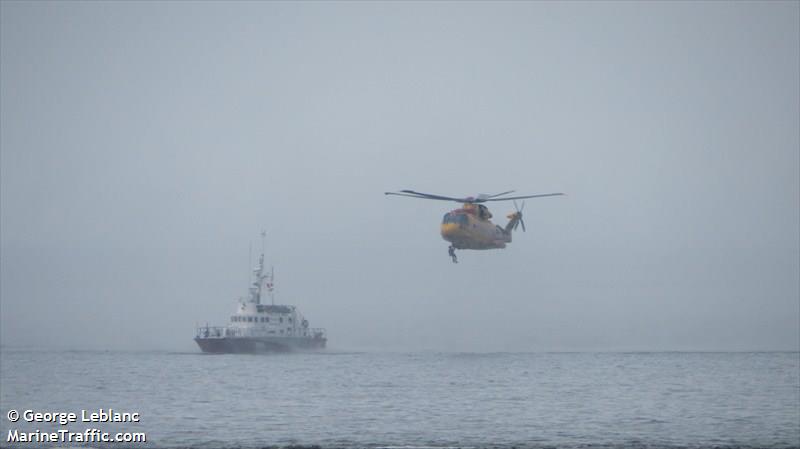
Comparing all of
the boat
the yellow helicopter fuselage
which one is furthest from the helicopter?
the boat

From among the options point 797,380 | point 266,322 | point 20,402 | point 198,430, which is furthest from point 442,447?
point 266,322

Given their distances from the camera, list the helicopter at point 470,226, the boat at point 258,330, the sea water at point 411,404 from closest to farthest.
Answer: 1. the sea water at point 411,404
2. the helicopter at point 470,226
3. the boat at point 258,330

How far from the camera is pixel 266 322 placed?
9225cm

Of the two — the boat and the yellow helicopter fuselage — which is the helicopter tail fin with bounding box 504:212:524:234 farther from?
the boat

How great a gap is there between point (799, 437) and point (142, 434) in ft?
87.0

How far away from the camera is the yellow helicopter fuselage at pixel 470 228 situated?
58.4m

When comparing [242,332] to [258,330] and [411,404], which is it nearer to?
[258,330]

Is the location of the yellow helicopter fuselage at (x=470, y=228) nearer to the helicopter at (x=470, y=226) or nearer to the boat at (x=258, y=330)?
the helicopter at (x=470, y=226)

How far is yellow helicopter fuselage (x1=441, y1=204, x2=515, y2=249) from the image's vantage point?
192 ft

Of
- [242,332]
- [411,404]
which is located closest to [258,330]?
[242,332]

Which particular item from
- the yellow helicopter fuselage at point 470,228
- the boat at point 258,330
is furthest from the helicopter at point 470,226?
the boat at point 258,330

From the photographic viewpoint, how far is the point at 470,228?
193ft

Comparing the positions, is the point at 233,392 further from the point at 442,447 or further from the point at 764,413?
the point at 764,413

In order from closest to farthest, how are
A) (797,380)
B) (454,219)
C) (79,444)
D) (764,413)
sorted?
(79,444)
(764,413)
(454,219)
(797,380)
